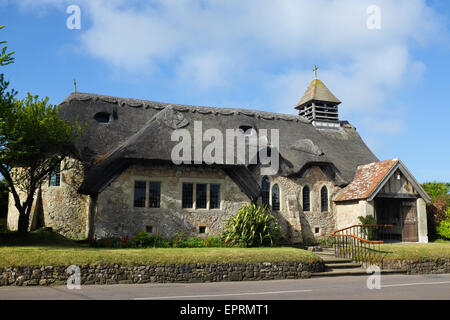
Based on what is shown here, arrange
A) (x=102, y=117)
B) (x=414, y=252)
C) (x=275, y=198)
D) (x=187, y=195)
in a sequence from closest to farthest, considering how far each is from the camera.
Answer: (x=414, y=252) → (x=187, y=195) → (x=102, y=117) → (x=275, y=198)

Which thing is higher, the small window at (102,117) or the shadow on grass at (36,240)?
the small window at (102,117)

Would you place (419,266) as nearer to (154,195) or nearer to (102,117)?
(154,195)

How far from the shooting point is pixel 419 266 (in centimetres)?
1672

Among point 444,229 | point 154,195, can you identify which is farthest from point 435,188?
point 154,195

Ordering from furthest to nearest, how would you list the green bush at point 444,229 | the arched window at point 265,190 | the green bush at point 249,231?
1. the green bush at point 444,229
2. the arched window at point 265,190
3. the green bush at point 249,231

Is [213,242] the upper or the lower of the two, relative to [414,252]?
upper

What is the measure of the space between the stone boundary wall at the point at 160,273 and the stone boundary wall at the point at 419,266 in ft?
11.5

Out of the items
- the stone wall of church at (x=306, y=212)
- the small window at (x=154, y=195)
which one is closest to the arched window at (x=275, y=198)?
the stone wall of church at (x=306, y=212)

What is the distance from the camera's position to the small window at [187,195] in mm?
20167

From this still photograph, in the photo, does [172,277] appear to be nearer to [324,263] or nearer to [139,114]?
[324,263]

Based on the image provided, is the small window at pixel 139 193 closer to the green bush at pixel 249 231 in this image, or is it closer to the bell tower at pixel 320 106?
the green bush at pixel 249 231

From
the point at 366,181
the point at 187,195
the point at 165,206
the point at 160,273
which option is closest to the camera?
the point at 160,273

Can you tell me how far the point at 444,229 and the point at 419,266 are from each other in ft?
29.8
